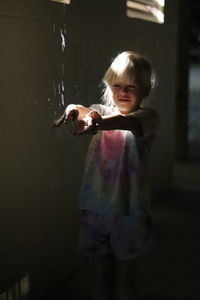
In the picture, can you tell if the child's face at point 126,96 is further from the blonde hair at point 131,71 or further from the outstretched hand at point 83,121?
the outstretched hand at point 83,121

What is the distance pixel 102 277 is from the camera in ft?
10.6

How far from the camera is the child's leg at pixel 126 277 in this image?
3.12 metres

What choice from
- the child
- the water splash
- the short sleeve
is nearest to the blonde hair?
the child

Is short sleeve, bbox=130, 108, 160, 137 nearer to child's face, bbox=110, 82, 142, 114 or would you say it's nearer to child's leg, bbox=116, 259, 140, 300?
child's face, bbox=110, 82, 142, 114

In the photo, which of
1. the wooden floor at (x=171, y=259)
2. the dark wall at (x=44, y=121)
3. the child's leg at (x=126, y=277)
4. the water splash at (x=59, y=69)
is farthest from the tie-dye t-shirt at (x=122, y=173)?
the wooden floor at (x=171, y=259)

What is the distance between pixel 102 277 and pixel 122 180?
0.63 m

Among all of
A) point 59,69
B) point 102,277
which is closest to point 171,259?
point 102,277

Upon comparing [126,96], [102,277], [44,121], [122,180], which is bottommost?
[102,277]

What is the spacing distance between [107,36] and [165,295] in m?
2.17

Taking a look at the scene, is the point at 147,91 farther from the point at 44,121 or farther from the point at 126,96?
the point at 44,121

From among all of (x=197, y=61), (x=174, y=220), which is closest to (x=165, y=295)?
(x=174, y=220)

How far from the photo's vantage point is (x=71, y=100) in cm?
404

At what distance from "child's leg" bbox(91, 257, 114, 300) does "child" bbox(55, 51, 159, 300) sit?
0.11 feet

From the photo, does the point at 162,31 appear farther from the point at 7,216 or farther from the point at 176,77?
the point at 7,216
